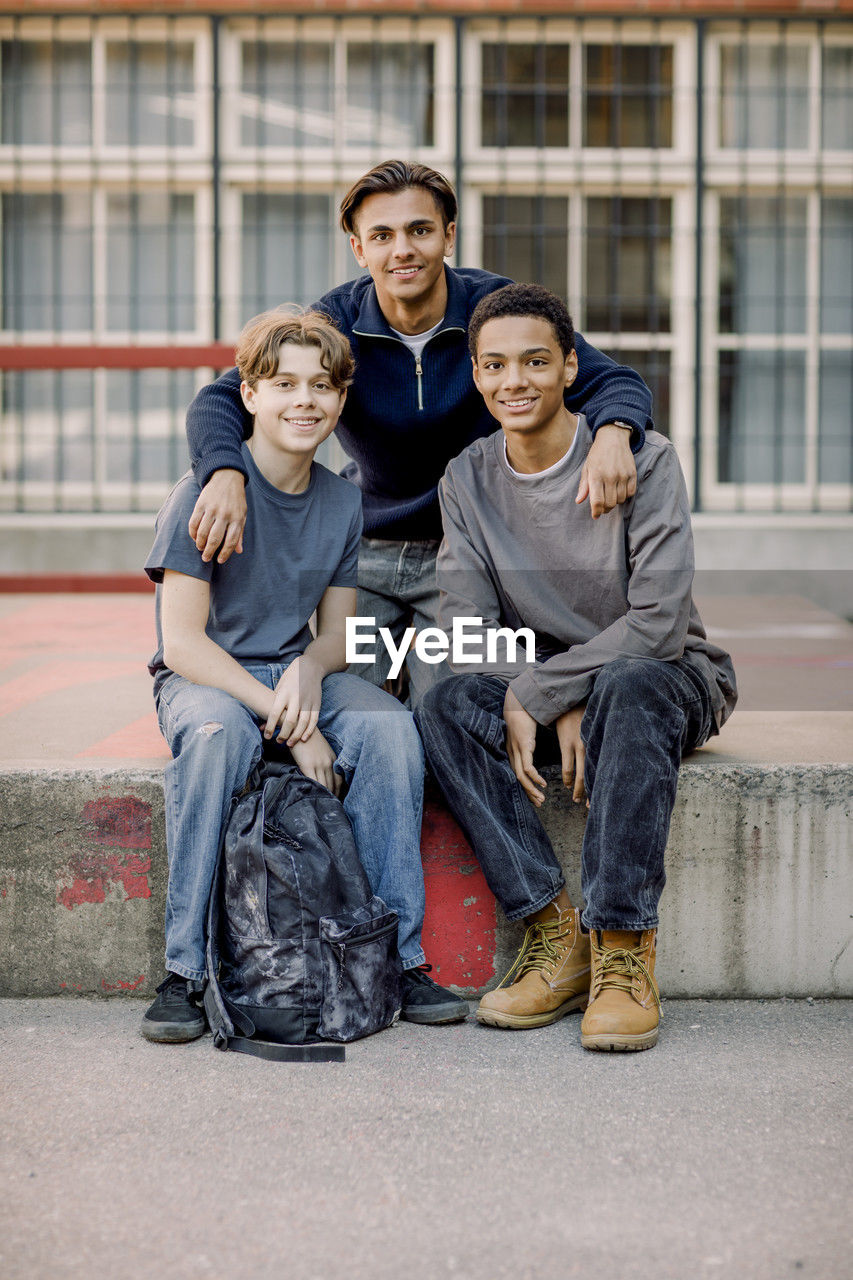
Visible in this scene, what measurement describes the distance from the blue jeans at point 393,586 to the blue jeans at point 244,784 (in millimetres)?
565

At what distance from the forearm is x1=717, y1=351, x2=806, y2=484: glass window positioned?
17.9 feet

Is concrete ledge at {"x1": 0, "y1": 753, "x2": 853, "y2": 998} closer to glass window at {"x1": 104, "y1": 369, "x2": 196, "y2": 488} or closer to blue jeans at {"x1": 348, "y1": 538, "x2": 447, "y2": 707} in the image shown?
blue jeans at {"x1": 348, "y1": 538, "x2": 447, "y2": 707}

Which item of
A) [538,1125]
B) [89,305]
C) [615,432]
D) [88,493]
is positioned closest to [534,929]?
[538,1125]

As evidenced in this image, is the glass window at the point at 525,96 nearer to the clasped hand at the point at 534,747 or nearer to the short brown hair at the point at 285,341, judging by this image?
the short brown hair at the point at 285,341

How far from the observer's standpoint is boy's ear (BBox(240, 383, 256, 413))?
9.30 feet

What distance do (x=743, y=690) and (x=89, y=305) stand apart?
16.7ft

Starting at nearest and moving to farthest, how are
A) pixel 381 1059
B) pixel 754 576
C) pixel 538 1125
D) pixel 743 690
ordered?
pixel 538 1125
pixel 381 1059
pixel 743 690
pixel 754 576

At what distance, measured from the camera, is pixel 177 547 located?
2.61 metres

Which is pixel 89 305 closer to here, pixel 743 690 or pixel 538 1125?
pixel 743 690

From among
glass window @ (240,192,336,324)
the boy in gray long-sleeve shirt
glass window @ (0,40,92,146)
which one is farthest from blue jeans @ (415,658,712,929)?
glass window @ (0,40,92,146)

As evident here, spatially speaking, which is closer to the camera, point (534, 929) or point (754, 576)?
point (534, 929)

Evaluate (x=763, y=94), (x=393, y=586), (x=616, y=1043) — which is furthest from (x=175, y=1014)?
(x=763, y=94)

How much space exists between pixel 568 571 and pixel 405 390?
0.73 m

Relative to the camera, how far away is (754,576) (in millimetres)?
7090
